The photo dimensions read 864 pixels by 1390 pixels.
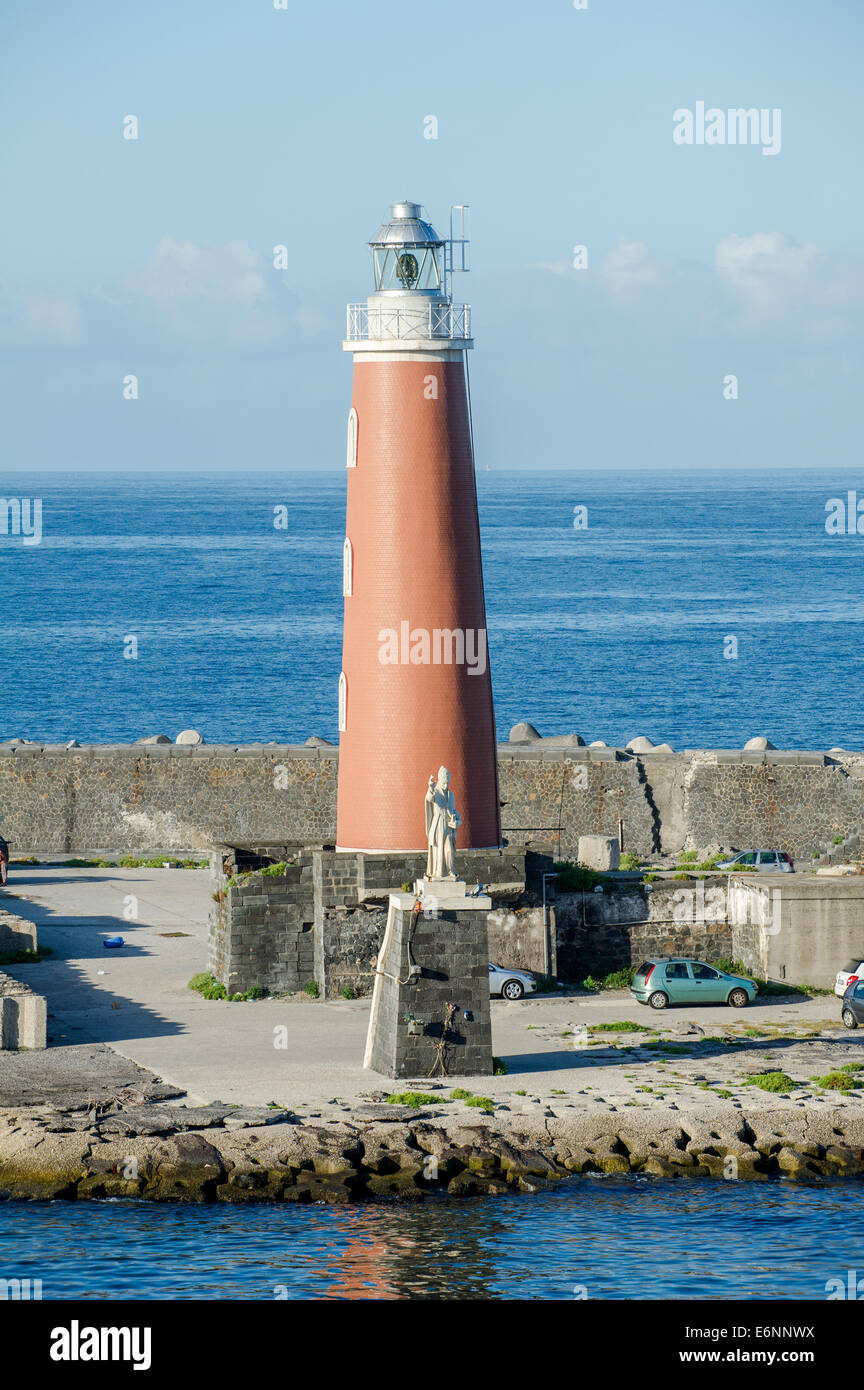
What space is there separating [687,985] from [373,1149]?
11402 mm

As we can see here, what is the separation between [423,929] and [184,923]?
14873 mm

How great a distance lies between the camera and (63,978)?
41.5m

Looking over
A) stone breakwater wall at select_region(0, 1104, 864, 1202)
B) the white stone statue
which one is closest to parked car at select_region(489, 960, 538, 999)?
the white stone statue

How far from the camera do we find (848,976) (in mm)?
40875

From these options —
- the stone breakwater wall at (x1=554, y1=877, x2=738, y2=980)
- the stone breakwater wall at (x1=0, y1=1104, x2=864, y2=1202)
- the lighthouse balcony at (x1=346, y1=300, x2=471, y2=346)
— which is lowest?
the stone breakwater wall at (x1=0, y1=1104, x2=864, y2=1202)

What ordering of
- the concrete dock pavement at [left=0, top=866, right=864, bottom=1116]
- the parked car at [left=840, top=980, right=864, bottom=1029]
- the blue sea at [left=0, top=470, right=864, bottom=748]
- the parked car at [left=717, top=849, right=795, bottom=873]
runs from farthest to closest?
the blue sea at [left=0, top=470, right=864, bottom=748] → the parked car at [left=717, top=849, right=795, bottom=873] → the parked car at [left=840, top=980, right=864, bottom=1029] → the concrete dock pavement at [left=0, top=866, right=864, bottom=1116]

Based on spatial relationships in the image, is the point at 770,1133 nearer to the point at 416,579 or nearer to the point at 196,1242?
the point at 196,1242

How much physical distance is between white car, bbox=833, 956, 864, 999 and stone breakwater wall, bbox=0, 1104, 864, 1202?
27.8ft

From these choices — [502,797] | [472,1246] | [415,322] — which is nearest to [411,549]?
[415,322]

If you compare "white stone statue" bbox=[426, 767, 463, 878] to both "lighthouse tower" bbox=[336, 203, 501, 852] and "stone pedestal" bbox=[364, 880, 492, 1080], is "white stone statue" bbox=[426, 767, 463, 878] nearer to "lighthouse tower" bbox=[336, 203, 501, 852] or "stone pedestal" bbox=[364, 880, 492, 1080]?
"stone pedestal" bbox=[364, 880, 492, 1080]

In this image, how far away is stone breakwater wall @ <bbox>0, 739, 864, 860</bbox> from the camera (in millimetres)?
56594

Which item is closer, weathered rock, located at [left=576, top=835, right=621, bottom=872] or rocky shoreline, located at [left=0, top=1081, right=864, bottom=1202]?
rocky shoreline, located at [left=0, top=1081, right=864, bottom=1202]
